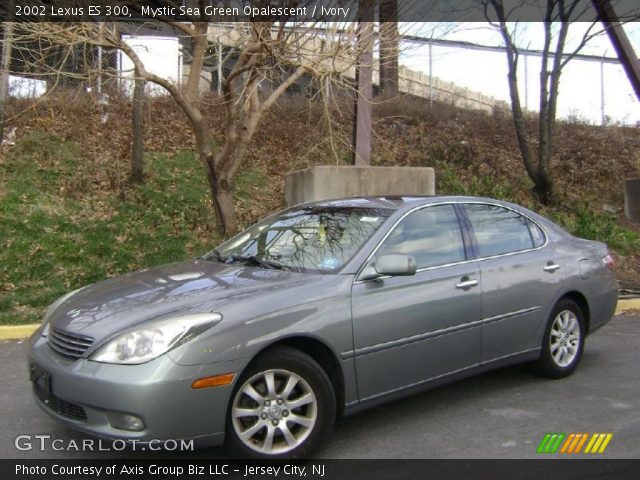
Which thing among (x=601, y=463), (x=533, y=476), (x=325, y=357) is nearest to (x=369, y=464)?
(x=325, y=357)

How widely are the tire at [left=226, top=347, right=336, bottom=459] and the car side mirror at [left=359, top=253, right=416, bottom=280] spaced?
691 millimetres

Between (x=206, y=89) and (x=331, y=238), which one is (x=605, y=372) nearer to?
(x=331, y=238)

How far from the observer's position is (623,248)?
433 inches

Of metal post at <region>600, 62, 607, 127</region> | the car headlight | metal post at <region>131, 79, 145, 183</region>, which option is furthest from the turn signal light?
metal post at <region>600, 62, 607, 127</region>

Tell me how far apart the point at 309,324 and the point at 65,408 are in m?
1.39

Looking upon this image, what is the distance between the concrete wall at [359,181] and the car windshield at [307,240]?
442 centimetres

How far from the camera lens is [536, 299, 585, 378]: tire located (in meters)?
4.86

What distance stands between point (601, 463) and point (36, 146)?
1113 centimetres

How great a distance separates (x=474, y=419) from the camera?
414 cm

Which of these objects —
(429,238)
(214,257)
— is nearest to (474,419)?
(429,238)

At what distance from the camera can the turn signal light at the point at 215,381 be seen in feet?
9.96

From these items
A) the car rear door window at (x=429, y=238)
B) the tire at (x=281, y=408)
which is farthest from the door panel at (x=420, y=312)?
the tire at (x=281, y=408)

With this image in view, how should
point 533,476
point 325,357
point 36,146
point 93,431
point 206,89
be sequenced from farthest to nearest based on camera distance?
1. point 206,89
2. point 36,146
3. point 325,357
4. point 533,476
5. point 93,431

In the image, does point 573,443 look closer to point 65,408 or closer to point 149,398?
point 149,398
